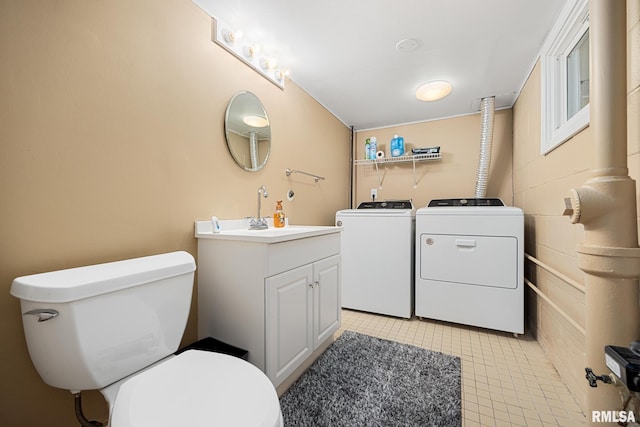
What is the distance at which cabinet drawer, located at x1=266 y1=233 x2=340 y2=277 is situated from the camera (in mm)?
1274

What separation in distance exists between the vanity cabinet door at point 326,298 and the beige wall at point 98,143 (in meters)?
0.70

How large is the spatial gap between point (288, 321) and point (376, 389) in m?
0.61

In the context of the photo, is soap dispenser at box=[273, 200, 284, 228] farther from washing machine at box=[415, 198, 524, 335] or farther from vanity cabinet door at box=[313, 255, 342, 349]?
washing machine at box=[415, 198, 524, 335]

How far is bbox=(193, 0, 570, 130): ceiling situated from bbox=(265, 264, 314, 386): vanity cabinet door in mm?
1487

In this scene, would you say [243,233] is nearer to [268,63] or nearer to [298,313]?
[298,313]

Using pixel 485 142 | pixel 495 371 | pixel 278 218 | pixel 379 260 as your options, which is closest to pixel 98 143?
pixel 278 218

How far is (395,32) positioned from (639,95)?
4.06 ft

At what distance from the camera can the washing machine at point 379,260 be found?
7.71 feet

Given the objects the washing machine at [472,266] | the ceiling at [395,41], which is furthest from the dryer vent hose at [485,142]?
the washing machine at [472,266]

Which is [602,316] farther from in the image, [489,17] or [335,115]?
[335,115]

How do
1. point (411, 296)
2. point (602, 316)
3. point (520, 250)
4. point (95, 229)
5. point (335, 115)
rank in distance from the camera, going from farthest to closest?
point (335, 115)
point (411, 296)
point (520, 250)
point (95, 229)
point (602, 316)

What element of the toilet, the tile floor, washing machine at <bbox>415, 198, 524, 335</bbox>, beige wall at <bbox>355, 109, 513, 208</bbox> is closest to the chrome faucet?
Answer: the toilet

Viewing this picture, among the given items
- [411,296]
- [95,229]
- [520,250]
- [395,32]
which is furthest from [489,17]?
[95,229]

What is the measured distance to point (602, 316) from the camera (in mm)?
812
